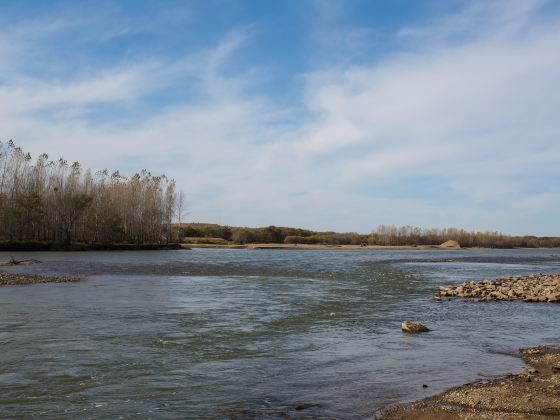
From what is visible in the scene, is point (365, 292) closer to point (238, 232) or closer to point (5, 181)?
point (5, 181)

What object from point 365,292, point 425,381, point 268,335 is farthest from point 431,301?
point 425,381

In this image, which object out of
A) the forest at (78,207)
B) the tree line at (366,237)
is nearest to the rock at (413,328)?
the forest at (78,207)

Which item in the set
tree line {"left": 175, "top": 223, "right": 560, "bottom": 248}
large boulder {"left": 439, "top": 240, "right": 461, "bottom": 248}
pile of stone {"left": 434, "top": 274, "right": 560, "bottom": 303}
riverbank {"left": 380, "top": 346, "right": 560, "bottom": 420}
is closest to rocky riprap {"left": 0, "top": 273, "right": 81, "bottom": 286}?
pile of stone {"left": 434, "top": 274, "right": 560, "bottom": 303}

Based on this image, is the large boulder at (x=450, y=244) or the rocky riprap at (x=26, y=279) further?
the large boulder at (x=450, y=244)

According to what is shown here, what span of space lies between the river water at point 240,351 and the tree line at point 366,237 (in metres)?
123

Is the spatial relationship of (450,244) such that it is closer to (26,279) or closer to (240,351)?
(26,279)

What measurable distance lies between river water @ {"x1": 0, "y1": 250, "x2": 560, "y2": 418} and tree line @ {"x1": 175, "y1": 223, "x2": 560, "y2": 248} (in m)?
123

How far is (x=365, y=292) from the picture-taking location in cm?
2794

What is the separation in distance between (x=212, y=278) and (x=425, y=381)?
89.4ft

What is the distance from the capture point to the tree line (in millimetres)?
149375

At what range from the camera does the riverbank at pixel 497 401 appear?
25.0 feet

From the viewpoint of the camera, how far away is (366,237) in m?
163

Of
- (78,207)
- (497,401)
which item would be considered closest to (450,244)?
(78,207)

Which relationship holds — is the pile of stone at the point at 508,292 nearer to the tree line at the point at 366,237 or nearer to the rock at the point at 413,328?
the rock at the point at 413,328
